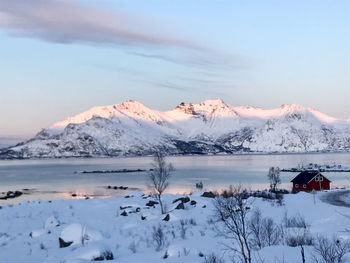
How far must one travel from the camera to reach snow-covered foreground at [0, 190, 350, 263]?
13.2 m

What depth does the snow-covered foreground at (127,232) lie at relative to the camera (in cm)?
1316

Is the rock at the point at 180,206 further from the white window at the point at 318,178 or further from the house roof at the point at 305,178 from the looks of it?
the white window at the point at 318,178

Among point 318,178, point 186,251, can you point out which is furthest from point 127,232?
point 318,178

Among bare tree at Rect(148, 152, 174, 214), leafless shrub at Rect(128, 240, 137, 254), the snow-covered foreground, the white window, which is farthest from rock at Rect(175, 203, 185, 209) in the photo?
the white window

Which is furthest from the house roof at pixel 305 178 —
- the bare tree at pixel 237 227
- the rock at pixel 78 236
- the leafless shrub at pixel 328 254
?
the leafless shrub at pixel 328 254

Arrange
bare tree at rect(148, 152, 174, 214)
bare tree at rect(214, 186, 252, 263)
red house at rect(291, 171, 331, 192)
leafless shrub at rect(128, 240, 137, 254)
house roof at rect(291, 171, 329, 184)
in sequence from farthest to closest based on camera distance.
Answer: house roof at rect(291, 171, 329, 184), red house at rect(291, 171, 331, 192), bare tree at rect(148, 152, 174, 214), leafless shrub at rect(128, 240, 137, 254), bare tree at rect(214, 186, 252, 263)

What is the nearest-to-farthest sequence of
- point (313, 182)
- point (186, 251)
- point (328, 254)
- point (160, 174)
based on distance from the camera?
point (328, 254) → point (186, 251) → point (160, 174) → point (313, 182)

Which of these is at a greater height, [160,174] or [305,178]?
[160,174]

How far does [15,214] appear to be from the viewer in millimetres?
32031

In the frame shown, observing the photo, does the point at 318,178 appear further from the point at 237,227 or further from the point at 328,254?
the point at 328,254

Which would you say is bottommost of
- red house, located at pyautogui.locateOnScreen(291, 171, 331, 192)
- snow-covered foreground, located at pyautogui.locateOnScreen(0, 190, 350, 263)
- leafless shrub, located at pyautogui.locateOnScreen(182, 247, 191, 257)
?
red house, located at pyautogui.locateOnScreen(291, 171, 331, 192)

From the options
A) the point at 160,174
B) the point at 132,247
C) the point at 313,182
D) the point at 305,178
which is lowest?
the point at 313,182

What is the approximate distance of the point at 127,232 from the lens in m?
21.7

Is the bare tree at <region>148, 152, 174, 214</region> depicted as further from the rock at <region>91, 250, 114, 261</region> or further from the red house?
the red house
